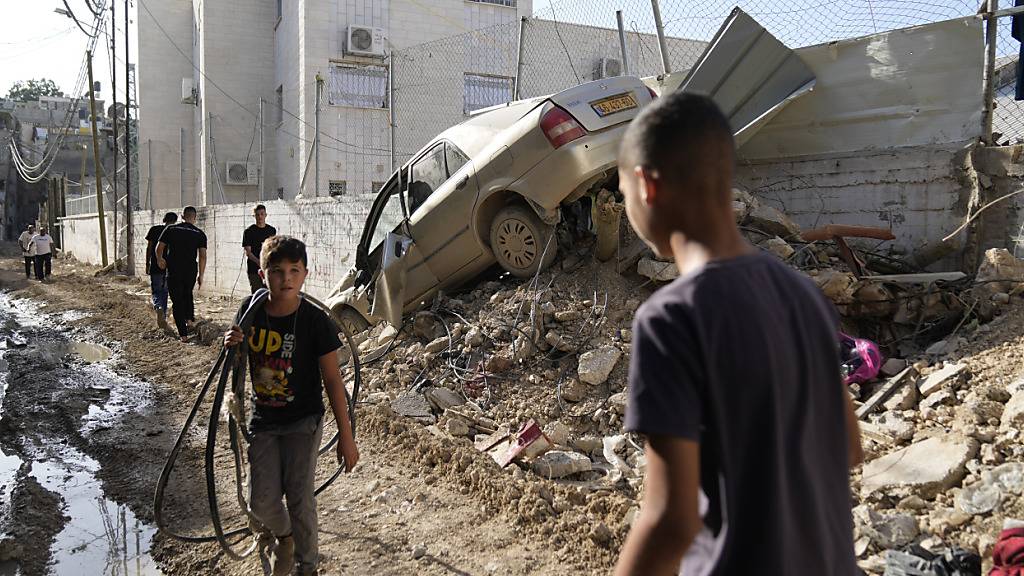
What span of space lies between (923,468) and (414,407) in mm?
3639

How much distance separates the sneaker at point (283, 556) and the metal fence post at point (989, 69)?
642 centimetres

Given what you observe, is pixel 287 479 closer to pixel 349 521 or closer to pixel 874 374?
pixel 349 521

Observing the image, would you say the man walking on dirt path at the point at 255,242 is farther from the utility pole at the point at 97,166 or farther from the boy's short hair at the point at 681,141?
the utility pole at the point at 97,166

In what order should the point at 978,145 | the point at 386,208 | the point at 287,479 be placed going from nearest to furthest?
the point at 287,479 → the point at 978,145 → the point at 386,208

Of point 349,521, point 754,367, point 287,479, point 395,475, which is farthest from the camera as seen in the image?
point 395,475

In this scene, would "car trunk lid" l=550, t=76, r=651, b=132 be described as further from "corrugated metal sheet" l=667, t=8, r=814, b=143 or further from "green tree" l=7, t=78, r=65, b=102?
"green tree" l=7, t=78, r=65, b=102

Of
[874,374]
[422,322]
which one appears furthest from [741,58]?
[422,322]

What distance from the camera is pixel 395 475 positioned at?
493 cm

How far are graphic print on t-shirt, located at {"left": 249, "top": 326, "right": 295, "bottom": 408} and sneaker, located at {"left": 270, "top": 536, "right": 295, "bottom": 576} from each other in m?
0.70

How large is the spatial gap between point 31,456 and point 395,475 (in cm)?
314

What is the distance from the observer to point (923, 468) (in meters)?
3.89

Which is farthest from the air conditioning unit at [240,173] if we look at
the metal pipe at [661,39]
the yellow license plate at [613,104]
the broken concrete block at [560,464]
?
the broken concrete block at [560,464]

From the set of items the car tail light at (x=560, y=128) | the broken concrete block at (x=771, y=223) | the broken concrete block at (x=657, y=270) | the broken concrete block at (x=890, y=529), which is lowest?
the broken concrete block at (x=890, y=529)

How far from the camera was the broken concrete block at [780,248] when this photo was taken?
6312 millimetres
